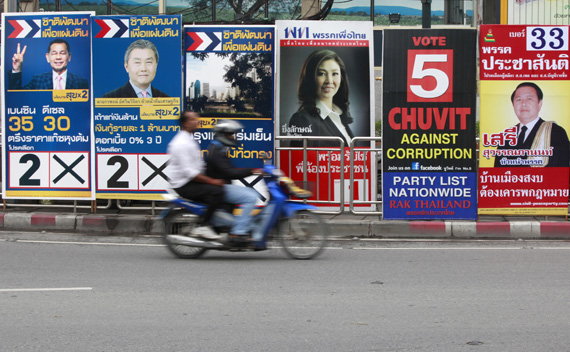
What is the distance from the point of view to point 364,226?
10789 mm

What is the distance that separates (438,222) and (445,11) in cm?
1540

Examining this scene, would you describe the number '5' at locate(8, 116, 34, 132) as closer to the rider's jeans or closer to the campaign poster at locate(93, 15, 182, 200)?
the campaign poster at locate(93, 15, 182, 200)

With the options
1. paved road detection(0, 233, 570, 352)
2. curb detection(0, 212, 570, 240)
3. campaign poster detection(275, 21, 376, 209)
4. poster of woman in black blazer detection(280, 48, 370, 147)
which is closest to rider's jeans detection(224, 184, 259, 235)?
paved road detection(0, 233, 570, 352)

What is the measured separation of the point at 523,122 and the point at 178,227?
→ 5.37 metres

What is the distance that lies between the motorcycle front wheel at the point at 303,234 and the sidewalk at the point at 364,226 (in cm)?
220

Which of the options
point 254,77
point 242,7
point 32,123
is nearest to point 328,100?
point 254,77

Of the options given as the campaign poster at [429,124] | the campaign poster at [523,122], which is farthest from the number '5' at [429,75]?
the campaign poster at [523,122]

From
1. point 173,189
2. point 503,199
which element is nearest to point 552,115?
point 503,199

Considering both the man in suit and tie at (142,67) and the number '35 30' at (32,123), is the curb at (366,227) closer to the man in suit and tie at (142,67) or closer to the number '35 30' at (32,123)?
the number '35 30' at (32,123)

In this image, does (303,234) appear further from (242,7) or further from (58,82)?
(242,7)

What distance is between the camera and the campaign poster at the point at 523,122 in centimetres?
1072

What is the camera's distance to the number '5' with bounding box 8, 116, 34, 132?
450 inches

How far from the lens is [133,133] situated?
442 inches

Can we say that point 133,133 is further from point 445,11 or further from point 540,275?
point 445,11
